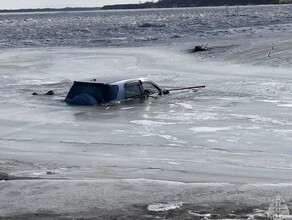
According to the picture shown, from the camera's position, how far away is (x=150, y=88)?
23.1 meters

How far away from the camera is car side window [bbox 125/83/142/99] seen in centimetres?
2207

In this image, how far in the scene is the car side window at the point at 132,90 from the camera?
72.4 ft

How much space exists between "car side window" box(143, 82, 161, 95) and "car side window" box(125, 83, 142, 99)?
0.39 meters

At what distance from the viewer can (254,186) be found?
10.8m

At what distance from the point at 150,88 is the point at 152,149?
27.3ft

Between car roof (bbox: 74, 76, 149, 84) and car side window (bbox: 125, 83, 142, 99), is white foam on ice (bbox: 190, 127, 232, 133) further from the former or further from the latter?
car side window (bbox: 125, 83, 142, 99)

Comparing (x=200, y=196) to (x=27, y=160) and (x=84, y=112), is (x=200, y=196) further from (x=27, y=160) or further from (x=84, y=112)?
(x=84, y=112)

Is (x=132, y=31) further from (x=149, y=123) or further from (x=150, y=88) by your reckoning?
(x=149, y=123)

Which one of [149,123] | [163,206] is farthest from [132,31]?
[163,206]

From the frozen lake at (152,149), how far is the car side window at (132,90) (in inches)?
19.0

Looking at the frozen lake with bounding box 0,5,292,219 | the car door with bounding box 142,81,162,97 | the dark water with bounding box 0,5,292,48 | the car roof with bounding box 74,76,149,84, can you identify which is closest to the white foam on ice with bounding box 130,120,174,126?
the frozen lake with bounding box 0,5,292,219

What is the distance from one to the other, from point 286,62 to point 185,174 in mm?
24974

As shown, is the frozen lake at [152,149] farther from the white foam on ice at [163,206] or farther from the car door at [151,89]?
the car door at [151,89]

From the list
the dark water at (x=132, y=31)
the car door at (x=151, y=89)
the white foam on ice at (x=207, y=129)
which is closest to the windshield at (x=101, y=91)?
the car door at (x=151, y=89)
